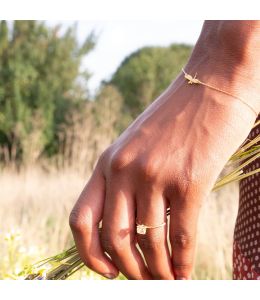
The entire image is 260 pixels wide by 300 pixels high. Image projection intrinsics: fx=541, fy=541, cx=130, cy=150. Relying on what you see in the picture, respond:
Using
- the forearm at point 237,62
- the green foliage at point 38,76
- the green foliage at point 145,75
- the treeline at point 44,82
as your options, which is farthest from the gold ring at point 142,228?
the green foliage at point 145,75

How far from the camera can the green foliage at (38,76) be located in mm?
16656

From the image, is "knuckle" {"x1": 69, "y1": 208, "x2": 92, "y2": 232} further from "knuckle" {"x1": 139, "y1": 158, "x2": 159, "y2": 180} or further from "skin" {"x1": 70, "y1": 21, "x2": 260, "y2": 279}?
"knuckle" {"x1": 139, "y1": 158, "x2": 159, "y2": 180}

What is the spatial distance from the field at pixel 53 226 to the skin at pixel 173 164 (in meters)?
0.73

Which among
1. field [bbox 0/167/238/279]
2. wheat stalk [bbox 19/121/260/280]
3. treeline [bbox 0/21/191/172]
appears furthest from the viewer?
treeline [bbox 0/21/191/172]

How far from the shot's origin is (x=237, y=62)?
93 centimetres

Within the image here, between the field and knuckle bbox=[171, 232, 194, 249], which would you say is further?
the field

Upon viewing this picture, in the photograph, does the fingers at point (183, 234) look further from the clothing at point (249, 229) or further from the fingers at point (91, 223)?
the clothing at point (249, 229)

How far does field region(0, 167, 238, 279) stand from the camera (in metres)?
2.03

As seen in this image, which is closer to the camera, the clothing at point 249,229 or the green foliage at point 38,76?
the clothing at point 249,229

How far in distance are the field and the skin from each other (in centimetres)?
73

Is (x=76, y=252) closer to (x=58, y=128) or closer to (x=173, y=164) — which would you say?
(x=173, y=164)

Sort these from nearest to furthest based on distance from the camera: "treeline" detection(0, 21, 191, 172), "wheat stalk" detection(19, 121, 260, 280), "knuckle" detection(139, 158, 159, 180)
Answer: "knuckle" detection(139, 158, 159, 180), "wheat stalk" detection(19, 121, 260, 280), "treeline" detection(0, 21, 191, 172)

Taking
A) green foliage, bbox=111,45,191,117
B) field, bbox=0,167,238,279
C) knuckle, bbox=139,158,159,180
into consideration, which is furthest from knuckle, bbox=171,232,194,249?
green foliage, bbox=111,45,191,117

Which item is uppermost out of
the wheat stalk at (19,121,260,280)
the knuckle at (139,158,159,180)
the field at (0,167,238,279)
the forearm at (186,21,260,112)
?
the forearm at (186,21,260,112)
